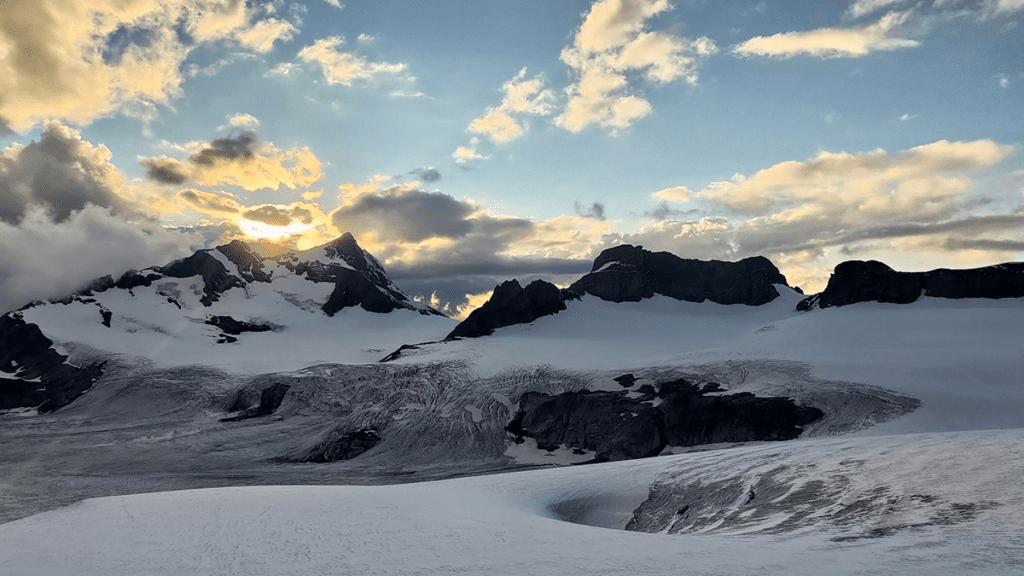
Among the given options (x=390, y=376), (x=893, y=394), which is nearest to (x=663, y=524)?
(x=893, y=394)

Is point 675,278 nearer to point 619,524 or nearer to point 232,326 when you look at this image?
point 232,326

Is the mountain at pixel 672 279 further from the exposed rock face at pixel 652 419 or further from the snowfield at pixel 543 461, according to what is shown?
the exposed rock face at pixel 652 419

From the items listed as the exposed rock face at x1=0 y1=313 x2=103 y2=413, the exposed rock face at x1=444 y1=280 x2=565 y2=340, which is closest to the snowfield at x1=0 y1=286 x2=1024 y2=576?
the exposed rock face at x1=444 y1=280 x2=565 y2=340

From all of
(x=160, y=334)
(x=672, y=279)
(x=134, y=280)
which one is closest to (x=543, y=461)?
(x=672, y=279)

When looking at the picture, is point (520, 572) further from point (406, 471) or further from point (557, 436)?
point (557, 436)

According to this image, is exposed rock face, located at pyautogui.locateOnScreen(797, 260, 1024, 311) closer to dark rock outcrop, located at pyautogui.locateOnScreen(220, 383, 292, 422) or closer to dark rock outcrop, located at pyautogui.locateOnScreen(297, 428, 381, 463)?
dark rock outcrop, located at pyautogui.locateOnScreen(297, 428, 381, 463)

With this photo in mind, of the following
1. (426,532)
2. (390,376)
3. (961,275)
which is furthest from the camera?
(961,275)

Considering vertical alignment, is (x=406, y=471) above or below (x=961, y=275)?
below
